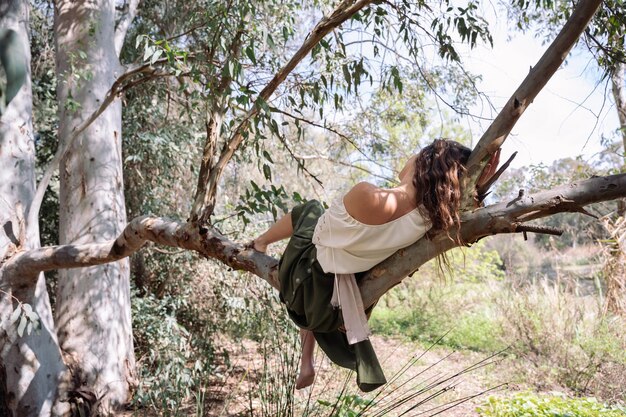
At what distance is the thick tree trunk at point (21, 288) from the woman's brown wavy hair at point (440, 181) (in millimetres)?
2959

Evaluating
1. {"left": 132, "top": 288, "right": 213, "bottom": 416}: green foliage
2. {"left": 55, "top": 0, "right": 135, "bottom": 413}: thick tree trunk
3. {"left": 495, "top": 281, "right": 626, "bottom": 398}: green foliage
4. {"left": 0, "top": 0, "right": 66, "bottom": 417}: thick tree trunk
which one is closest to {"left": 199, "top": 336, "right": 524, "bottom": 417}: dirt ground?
{"left": 132, "top": 288, "right": 213, "bottom": 416}: green foliage

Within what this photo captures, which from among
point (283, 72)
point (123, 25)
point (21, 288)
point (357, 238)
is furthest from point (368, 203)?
point (123, 25)

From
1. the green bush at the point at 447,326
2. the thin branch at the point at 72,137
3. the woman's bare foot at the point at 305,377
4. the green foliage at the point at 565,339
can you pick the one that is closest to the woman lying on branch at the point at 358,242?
the woman's bare foot at the point at 305,377

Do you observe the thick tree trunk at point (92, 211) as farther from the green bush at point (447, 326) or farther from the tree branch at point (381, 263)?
the green bush at point (447, 326)

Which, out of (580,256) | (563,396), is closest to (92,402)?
(563,396)

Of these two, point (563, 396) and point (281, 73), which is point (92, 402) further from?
point (563, 396)

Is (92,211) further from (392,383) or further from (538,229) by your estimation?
(538,229)

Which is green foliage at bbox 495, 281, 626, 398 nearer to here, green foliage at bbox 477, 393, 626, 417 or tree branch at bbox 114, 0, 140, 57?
green foliage at bbox 477, 393, 626, 417

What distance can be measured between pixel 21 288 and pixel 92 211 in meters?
0.97

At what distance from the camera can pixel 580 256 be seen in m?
16.0

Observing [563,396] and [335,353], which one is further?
[563,396]

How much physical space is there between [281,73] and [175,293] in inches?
151

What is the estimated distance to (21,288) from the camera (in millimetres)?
3996

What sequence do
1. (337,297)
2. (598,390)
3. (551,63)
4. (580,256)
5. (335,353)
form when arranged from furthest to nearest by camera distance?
1. (580,256)
2. (598,390)
3. (335,353)
4. (337,297)
5. (551,63)
